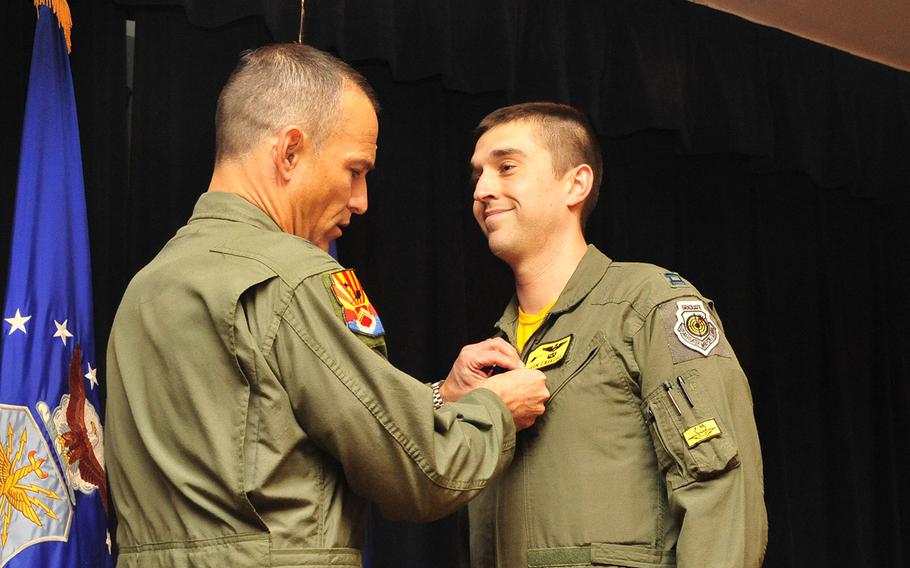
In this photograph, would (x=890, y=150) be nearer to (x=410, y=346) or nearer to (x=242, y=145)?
(x=410, y=346)

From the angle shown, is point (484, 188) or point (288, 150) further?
point (484, 188)

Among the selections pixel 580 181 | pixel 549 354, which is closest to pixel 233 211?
pixel 549 354

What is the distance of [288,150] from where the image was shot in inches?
73.5

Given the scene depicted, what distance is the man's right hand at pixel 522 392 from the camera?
2068 millimetres

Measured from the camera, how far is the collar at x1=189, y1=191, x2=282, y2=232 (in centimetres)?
182

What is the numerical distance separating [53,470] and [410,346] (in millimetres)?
1427

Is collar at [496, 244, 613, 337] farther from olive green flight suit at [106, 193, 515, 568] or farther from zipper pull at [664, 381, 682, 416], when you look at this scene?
olive green flight suit at [106, 193, 515, 568]

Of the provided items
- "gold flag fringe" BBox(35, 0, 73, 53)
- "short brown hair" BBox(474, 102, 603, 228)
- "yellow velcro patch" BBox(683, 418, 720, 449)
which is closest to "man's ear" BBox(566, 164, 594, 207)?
"short brown hair" BBox(474, 102, 603, 228)

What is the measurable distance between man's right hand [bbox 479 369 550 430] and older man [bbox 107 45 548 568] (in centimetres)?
24

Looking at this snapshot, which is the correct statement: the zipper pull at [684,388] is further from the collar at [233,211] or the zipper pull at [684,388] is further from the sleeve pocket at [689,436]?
the collar at [233,211]

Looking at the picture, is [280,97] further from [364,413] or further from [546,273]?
[546,273]

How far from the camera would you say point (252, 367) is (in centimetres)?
162

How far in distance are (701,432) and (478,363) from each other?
0.47 metres

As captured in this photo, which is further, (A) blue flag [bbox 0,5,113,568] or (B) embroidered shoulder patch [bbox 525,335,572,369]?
(A) blue flag [bbox 0,5,113,568]
